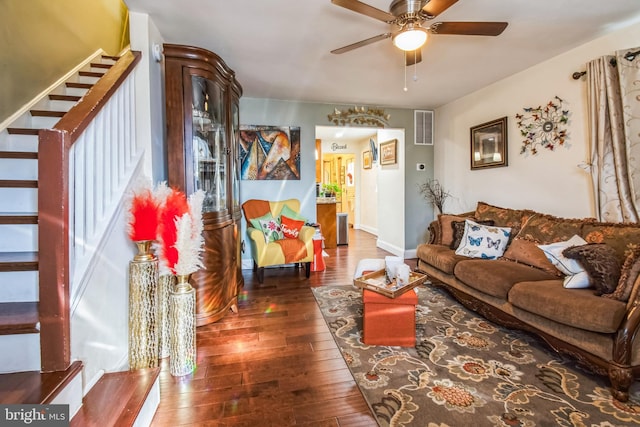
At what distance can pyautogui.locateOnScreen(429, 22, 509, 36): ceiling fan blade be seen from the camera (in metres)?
1.89

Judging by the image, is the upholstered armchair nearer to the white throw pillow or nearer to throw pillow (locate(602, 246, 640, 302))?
the white throw pillow

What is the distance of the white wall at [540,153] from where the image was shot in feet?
9.27

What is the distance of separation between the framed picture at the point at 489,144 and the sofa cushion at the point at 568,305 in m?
1.98

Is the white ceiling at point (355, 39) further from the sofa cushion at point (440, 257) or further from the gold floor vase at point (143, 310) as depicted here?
the sofa cushion at point (440, 257)

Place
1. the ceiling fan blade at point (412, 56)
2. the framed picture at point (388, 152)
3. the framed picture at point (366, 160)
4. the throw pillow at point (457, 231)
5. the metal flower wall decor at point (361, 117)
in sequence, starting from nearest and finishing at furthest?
the ceiling fan blade at point (412, 56) < the throw pillow at point (457, 231) < the metal flower wall decor at point (361, 117) < the framed picture at point (388, 152) < the framed picture at point (366, 160)

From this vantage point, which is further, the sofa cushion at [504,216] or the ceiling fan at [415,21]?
the sofa cushion at [504,216]

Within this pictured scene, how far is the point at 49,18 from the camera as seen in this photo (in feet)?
8.96

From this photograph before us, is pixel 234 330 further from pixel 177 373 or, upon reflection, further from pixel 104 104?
pixel 104 104

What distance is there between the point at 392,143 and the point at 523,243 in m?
3.05

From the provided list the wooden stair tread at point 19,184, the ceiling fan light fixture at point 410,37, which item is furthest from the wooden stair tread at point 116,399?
the ceiling fan light fixture at point 410,37

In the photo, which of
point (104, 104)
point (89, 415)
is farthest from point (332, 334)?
point (104, 104)

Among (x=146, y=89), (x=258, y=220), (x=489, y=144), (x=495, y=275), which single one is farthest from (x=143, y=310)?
(x=489, y=144)

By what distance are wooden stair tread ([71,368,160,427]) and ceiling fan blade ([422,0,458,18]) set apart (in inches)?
102

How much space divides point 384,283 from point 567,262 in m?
1.34
